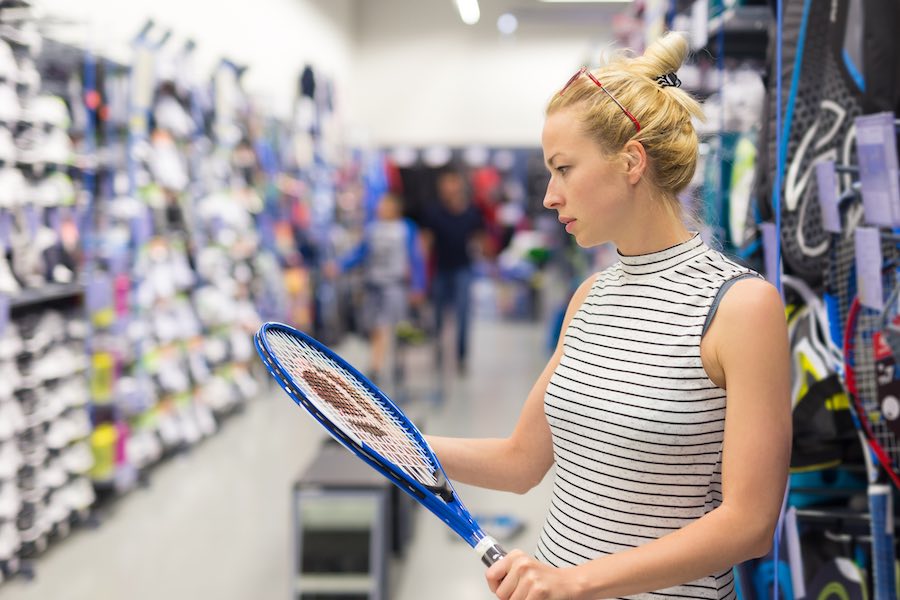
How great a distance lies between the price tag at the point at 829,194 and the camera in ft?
6.31

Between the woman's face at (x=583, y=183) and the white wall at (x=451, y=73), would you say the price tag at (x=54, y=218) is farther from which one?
the white wall at (x=451, y=73)

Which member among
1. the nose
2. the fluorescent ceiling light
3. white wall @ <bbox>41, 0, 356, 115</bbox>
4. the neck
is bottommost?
the neck

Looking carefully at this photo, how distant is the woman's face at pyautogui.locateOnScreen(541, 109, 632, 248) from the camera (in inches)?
49.6

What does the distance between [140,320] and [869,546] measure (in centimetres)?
395

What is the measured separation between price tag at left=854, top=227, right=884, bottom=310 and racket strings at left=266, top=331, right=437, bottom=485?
1.04m

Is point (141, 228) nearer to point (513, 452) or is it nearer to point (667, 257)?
point (513, 452)

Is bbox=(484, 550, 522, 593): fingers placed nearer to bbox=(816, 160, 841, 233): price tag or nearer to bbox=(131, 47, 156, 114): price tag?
bbox=(816, 160, 841, 233): price tag

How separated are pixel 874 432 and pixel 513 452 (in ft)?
2.94

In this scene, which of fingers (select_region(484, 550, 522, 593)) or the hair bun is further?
the hair bun

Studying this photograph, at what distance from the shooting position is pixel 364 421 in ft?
4.56

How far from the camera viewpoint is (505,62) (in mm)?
12273

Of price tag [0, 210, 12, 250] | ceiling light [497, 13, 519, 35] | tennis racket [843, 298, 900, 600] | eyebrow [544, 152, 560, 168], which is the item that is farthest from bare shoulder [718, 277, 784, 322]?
A: ceiling light [497, 13, 519, 35]

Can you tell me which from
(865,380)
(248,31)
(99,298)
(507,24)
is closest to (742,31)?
(865,380)

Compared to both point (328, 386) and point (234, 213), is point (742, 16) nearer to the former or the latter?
point (328, 386)
